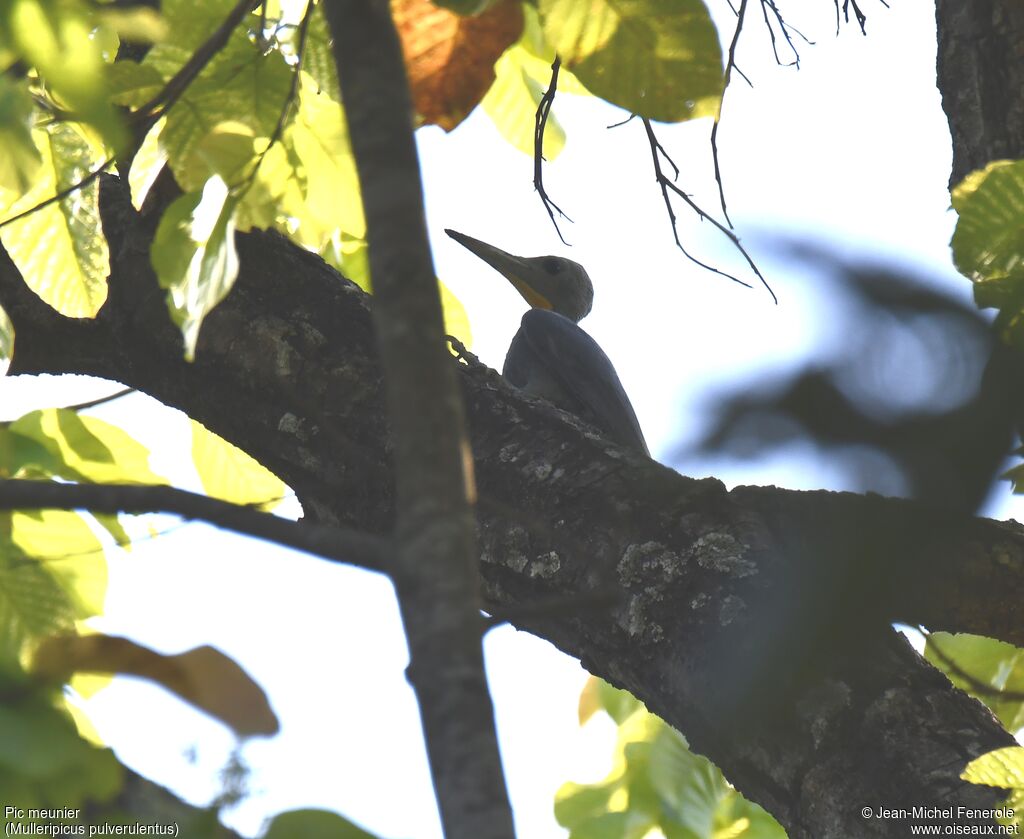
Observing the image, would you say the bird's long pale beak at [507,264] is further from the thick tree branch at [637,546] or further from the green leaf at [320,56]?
the green leaf at [320,56]

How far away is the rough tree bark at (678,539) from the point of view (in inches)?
53.4

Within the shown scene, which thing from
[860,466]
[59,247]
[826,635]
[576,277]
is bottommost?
[826,635]

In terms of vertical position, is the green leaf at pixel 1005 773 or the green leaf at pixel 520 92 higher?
the green leaf at pixel 520 92

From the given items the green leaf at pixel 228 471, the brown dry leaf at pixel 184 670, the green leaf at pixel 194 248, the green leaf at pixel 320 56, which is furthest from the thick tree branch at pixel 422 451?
the green leaf at pixel 228 471

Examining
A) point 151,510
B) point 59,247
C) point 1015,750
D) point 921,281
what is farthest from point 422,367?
point 59,247

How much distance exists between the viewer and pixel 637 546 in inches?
99.3

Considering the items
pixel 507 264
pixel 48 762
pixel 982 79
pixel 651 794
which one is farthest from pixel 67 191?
pixel 507 264

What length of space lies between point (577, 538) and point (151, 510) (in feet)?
4.34

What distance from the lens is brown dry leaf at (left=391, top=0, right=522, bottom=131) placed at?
2.05 m

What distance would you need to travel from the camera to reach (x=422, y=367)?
1.26 metres

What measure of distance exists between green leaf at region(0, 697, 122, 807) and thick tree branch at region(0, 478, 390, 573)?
253 mm

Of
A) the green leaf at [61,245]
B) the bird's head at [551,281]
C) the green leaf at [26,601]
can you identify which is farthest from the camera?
the bird's head at [551,281]

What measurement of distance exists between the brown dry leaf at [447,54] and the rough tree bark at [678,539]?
0.60m

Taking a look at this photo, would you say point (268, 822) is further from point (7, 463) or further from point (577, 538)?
point (577, 538)
